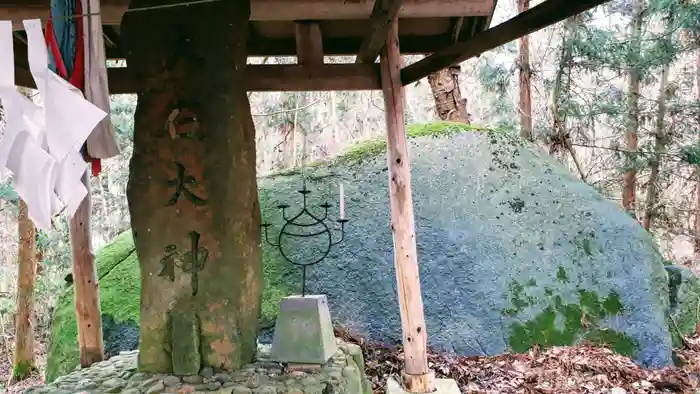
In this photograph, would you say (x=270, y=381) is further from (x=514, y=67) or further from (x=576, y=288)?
(x=514, y=67)

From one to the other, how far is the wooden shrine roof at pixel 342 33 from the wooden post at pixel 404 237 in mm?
144

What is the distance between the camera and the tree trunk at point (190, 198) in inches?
125

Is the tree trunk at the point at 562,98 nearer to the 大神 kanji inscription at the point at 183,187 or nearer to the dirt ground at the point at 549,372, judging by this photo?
the dirt ground at the point at 549,372

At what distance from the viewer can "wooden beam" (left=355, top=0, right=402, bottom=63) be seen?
126 inches

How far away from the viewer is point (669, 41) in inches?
285

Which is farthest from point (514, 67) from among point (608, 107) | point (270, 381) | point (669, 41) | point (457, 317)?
point (270, 381)

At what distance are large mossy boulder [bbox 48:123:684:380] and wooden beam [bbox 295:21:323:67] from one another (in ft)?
5.88

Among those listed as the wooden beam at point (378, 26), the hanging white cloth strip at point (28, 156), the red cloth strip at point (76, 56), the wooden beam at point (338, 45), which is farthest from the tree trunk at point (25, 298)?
the hanging white cloth strip at point (28, 156)

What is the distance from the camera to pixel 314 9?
4.03m

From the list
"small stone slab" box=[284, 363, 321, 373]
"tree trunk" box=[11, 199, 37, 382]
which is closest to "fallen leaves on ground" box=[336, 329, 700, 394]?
"small stone slab" box=[284, 363, 321, 373]

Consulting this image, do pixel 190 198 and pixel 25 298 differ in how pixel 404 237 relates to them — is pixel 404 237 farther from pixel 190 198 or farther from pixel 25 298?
pixel 25 298

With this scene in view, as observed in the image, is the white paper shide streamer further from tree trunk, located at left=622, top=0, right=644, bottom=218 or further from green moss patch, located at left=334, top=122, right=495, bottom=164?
tree trunk, located at left=622, top=0, right=644, bottom=218

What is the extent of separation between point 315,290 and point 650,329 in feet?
10.7

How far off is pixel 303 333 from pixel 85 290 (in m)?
1.66
